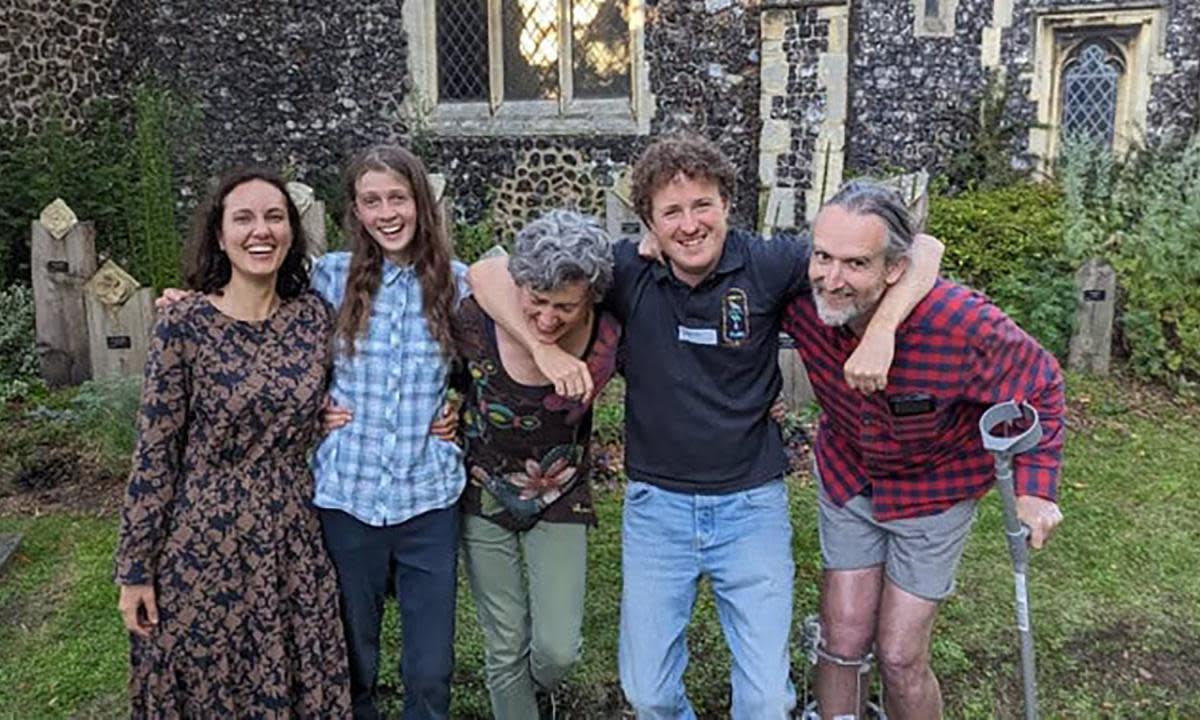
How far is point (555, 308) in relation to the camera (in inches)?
98.9

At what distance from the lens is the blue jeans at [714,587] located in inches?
103

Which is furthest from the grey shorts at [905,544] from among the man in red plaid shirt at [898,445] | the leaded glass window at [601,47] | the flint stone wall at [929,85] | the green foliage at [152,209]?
the leaded glass window at [601,47]

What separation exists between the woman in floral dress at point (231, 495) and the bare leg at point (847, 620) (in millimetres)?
1361

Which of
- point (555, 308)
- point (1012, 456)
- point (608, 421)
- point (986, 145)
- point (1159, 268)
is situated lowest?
point (608, 421)

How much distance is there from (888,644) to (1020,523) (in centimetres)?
48

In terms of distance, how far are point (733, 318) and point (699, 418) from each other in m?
0.28

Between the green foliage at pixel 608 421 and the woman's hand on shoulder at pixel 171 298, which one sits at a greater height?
the woman's hand on shoulder at pixel 171 298

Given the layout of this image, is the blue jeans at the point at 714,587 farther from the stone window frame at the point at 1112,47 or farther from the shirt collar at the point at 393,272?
the stone window frame at the point at 1112,47

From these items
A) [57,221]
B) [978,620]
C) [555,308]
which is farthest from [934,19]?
[555,308]

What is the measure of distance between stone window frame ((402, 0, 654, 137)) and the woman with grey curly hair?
807 cm

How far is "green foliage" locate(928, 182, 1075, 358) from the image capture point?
723 cm

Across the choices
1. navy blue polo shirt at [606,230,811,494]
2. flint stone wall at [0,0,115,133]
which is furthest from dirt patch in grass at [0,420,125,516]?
flint stone wall at [0,0,115,133]

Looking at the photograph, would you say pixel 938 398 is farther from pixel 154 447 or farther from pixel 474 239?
pixel 474 239

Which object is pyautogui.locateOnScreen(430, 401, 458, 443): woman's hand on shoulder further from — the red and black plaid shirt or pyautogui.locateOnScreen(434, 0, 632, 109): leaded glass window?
pyautogui.locateOnScreen(434, 0, 632, 109): leaded glass window
